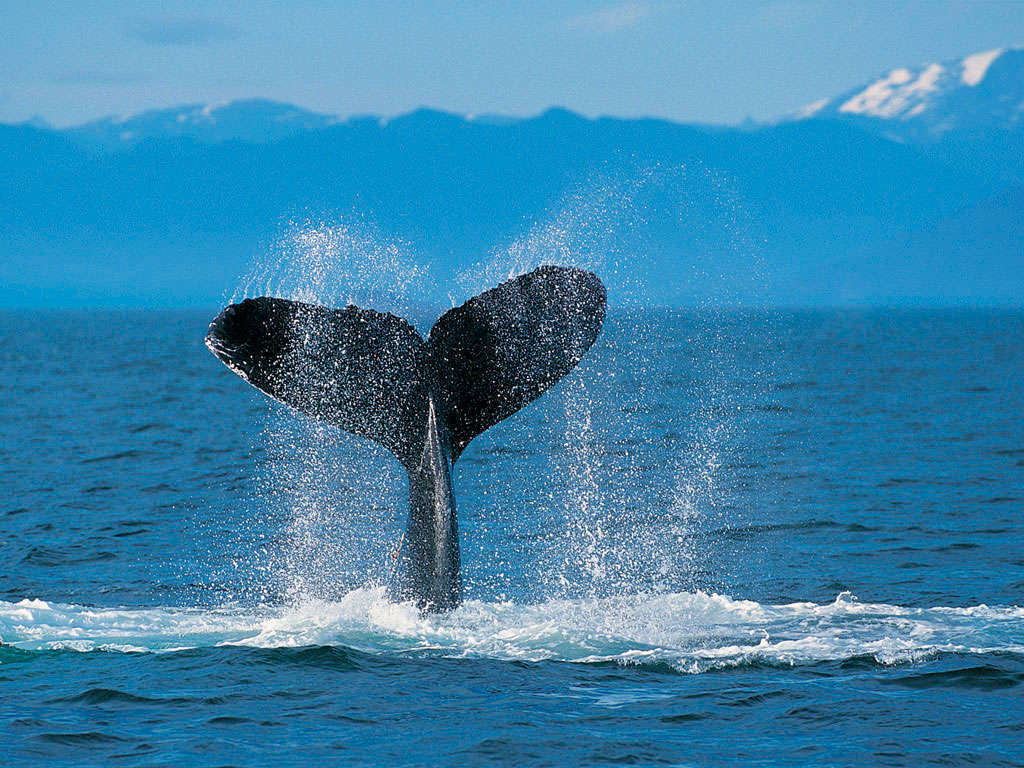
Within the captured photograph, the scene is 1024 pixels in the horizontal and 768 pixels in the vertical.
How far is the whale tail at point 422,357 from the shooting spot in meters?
8.79

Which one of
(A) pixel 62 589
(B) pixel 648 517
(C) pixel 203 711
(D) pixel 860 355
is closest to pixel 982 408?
(B) pixel 648 517

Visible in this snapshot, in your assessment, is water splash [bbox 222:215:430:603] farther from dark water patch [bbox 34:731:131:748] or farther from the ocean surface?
dark water patch [bbox 34:731:131:748]

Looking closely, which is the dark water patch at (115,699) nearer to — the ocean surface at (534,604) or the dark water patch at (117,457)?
the ocean surface at (534,604)

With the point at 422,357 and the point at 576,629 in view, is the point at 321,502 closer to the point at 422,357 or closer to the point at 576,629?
the point at 576,629

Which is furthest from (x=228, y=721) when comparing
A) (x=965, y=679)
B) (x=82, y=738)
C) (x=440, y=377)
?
(x=965, y=679)

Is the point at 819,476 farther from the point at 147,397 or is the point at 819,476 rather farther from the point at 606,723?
the point at 147,397

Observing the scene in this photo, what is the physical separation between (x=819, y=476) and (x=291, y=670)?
12.6 metres

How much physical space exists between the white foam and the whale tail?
5.13 ft

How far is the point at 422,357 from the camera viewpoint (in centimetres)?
967

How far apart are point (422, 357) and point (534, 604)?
120 inches

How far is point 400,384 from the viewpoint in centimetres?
965

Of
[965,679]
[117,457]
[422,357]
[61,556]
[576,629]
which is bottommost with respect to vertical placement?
[965,679]

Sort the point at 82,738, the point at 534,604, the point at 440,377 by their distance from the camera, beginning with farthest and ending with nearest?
1. the point at 534,604
2. the point at 440,377
3. the point at 82,738

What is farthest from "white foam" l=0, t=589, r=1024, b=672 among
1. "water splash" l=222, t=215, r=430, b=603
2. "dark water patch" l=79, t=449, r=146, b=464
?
"dark water patch" l=79, t=449, r=146, b=464
